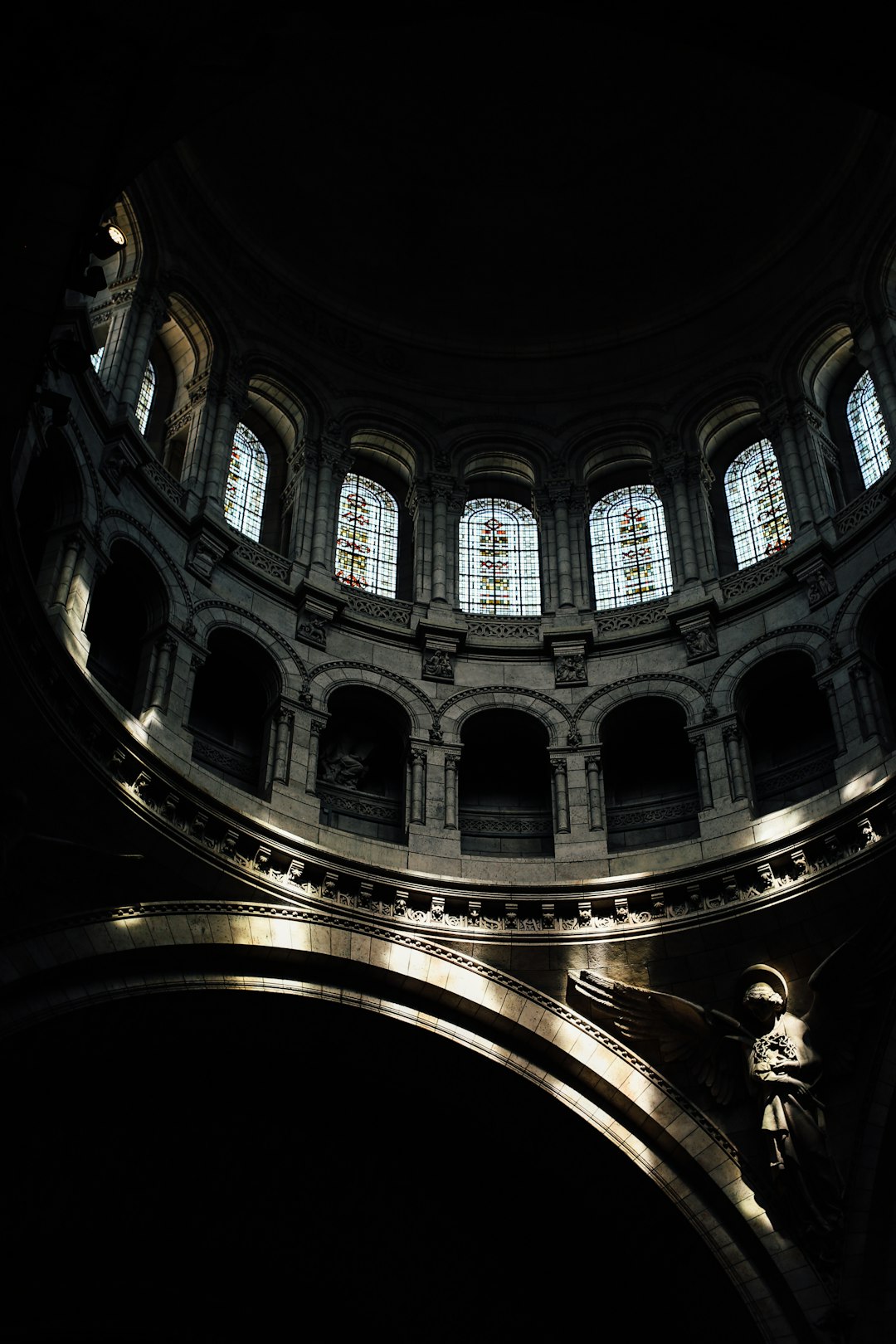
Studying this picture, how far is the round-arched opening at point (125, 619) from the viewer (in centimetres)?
2228

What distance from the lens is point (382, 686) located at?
24.4 metres


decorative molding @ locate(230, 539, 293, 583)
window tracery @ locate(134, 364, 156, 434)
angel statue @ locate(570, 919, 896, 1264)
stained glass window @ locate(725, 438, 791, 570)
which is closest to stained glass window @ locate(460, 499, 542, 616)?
decorative molding @ locate(230, 539, 293, 583)

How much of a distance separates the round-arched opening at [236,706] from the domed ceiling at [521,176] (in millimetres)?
8979

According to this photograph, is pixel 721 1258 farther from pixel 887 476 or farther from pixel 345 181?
pixel 345 181

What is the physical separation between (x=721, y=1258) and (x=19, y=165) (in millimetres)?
14268

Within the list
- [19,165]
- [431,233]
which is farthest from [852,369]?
[19,165]

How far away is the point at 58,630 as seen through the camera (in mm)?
19453

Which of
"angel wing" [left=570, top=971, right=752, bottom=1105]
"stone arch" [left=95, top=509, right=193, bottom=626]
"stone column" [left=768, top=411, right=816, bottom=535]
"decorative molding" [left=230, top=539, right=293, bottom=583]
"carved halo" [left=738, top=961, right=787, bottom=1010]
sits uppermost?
"stone column" [left=768, top=411, right=816, bottom=535]

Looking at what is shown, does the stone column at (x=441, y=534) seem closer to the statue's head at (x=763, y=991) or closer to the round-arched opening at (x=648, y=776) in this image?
the round-arched opening at (x=648, y=776)

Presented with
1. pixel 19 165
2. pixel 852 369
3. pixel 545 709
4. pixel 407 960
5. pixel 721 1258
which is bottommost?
pixel 721 1258

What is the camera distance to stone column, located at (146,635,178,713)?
70.6 ft

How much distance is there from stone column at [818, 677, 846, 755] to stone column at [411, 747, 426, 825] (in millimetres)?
6070

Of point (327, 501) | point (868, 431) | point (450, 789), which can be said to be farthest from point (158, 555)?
point (868, 431)

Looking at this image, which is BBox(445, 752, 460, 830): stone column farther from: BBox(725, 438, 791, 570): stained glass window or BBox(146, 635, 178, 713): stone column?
BBox(725, 438, 791, 570): stained glass window
